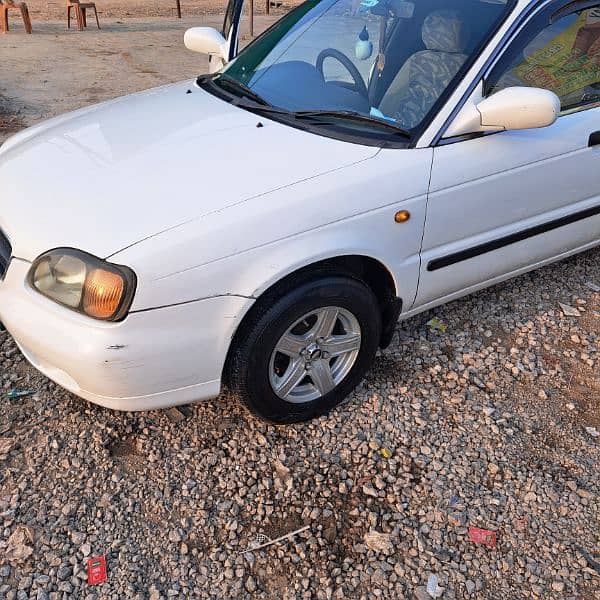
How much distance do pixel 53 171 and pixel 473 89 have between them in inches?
67.8

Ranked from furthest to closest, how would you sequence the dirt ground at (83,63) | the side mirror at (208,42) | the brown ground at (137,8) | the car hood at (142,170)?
the brown ground at (137,8), the dirt ground at (83,63), the side mirror at (208,42), the car hood at (142,170)

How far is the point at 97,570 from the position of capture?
204 centimetres

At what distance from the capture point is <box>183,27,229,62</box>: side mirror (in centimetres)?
369

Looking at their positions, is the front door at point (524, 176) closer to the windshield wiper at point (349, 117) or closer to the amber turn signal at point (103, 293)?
the windshield wiper at point (349, 117)

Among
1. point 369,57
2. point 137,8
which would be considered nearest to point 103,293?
point 369,57

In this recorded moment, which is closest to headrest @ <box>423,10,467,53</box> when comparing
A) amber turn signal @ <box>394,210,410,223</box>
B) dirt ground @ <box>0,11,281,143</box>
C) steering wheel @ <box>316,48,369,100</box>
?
steering wheel @ <box>316,48,369,100</box>

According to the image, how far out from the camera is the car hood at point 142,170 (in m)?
2.13

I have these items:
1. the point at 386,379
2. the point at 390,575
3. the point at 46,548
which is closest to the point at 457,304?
the point at 386,379

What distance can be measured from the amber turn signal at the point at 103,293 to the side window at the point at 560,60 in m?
1.68

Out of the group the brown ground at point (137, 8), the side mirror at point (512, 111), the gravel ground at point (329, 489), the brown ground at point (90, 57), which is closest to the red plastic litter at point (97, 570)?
the gravel ground at point (329, 489)

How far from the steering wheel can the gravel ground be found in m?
1.27

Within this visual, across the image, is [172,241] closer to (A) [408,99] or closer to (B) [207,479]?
(B) [207,479]

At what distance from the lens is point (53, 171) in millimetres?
2441

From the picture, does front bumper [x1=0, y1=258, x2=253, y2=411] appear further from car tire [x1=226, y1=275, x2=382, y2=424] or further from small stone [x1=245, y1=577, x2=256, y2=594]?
small stone [x1=245, y1=577, x2=256, y2=594]
